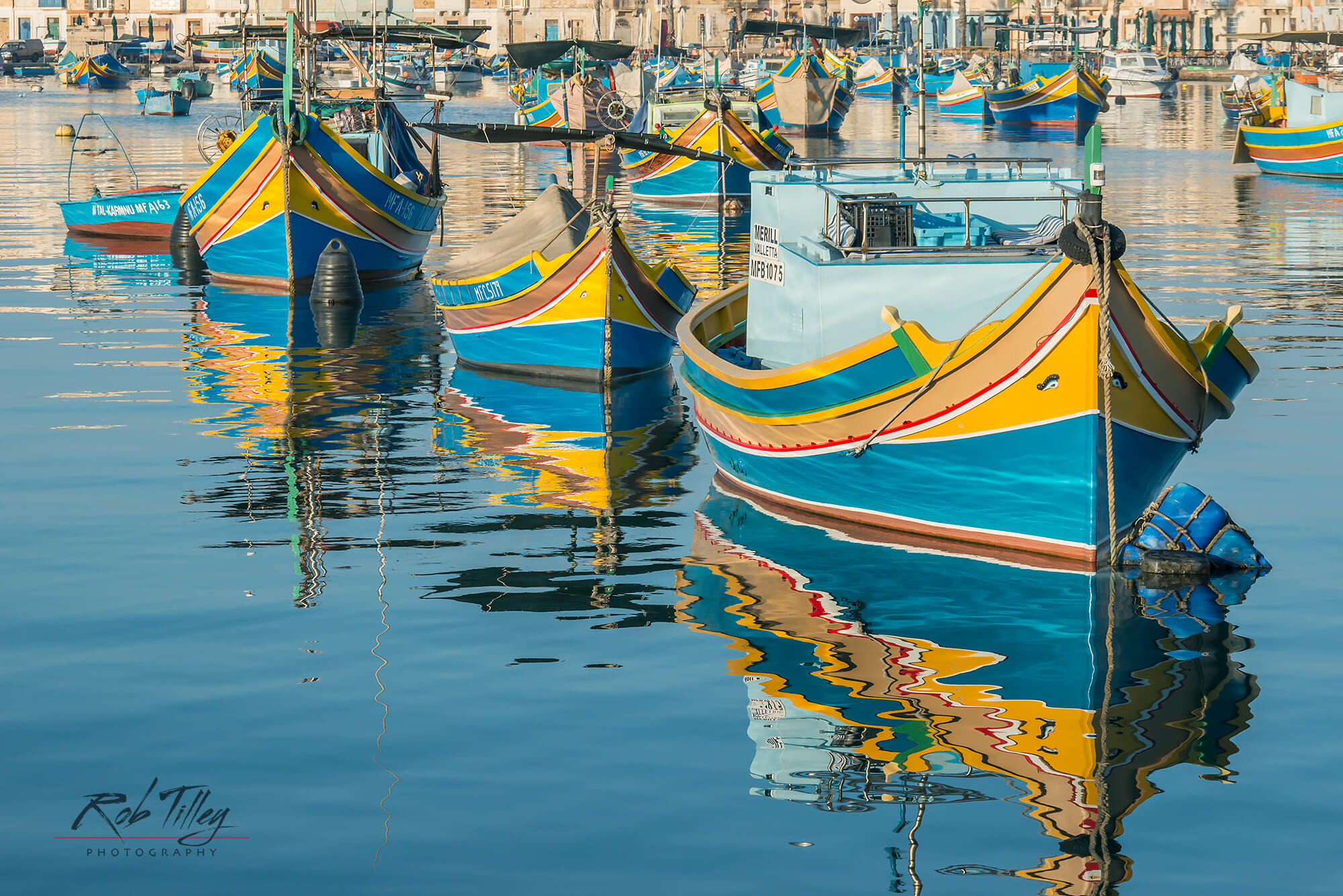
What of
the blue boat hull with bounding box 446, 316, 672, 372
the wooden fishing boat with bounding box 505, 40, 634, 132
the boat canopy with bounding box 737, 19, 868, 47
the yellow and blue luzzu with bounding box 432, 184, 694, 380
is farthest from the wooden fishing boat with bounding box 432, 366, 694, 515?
the boat canopy with bounding box 737, 19, 868, 47

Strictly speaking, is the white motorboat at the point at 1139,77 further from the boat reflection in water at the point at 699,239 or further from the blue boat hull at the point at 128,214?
the blue boat hull at the point at 128,214

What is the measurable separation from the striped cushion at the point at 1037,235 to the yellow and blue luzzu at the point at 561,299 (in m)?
6.43

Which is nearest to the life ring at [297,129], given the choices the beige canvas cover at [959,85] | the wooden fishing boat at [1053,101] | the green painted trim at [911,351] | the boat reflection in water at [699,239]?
the boat reflection in water at [699,239]

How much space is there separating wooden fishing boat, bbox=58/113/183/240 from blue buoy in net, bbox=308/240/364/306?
35.6 feet

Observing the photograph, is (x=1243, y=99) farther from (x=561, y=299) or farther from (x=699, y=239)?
(x=561, y=299)

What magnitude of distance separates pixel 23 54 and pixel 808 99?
363 feet

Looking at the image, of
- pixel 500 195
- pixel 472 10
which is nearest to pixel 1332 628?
pixel 500 195

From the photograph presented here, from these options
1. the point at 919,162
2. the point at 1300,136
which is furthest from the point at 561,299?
the point at 1300,136

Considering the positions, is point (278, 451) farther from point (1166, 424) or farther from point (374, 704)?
point (1166, 424)

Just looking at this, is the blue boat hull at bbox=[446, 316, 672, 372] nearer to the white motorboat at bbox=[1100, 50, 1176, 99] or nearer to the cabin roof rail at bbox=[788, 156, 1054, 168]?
the cabin roof rail at bbox=[788, 156, 1054, 168]

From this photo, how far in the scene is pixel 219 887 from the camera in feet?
27.1

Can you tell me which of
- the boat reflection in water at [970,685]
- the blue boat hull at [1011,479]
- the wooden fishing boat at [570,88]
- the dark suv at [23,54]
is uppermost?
the dark suv at [23,54]

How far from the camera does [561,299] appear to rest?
72.3 feet

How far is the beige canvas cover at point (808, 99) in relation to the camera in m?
77.8
